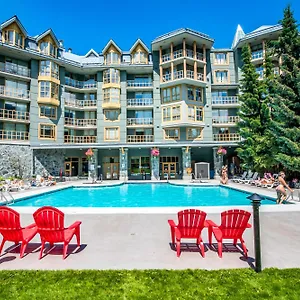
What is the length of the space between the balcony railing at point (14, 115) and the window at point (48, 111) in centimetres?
170

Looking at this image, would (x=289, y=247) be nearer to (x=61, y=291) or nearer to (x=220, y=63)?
(x=61, y=291)

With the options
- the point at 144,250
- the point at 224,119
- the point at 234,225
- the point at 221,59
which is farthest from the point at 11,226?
the point at 221,59

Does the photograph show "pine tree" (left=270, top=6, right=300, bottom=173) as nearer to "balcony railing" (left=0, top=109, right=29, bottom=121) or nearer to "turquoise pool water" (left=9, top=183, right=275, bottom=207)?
"turquoise pool water" (left=9, top=183, right=275, bottom=207)

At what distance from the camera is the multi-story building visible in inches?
1000

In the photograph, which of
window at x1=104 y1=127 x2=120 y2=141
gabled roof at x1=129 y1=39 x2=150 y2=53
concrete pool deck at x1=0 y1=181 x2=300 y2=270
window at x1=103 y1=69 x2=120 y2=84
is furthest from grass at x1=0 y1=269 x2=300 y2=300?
gabled roof at x1=129 y1=39 x2=150 y2=53

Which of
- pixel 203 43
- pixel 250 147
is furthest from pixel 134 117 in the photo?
pixel 250 147

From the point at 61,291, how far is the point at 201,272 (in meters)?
2.20

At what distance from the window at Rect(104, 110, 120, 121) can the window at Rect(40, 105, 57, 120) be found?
20.5ft

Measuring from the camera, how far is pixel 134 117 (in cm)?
3019

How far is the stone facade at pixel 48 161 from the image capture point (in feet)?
83.7

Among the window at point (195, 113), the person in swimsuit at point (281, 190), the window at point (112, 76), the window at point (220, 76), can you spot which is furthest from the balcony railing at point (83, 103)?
the person in swimsuit at point (281, 190)

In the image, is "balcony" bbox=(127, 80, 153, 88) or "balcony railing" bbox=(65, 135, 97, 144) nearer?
"balcony railing" bbox=(65, 135, 97, 144)

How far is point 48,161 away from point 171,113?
1591cm

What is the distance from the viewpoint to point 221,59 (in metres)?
30.6
